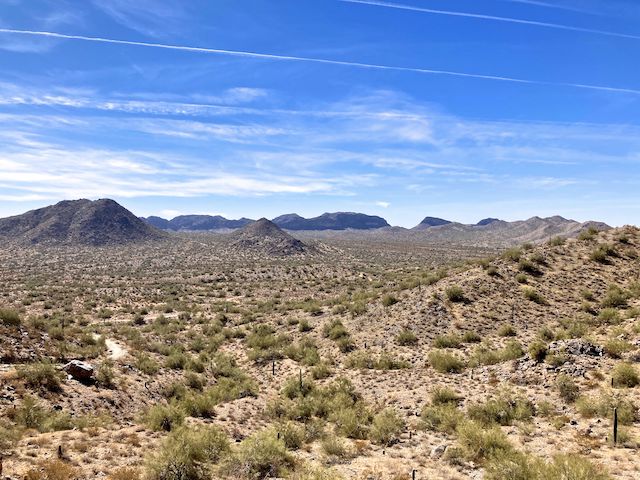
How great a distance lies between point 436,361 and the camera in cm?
2172

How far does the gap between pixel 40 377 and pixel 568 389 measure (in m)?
19.9

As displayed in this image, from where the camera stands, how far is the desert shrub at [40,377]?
647 inches

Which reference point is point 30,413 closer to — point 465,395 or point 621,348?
point 465,395

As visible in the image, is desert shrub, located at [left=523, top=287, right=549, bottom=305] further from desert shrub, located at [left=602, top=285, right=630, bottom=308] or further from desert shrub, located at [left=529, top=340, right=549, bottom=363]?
desert shrub, located at [left=529, top=340, right=549, bottom=363]

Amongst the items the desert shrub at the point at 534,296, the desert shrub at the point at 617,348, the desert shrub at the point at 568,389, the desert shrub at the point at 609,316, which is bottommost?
the desert shrub at the point at 568,389

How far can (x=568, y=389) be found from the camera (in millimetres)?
15484

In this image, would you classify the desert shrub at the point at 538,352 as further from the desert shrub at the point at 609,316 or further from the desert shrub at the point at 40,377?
the desert shrub at the point at 40,377

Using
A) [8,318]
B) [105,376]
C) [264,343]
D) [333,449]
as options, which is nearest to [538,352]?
[333,449]

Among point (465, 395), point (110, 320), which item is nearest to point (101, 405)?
point (465, 395)

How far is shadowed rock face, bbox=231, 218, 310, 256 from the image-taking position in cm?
12050

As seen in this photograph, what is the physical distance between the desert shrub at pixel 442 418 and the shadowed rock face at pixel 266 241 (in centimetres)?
10122

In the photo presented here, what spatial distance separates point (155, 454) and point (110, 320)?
1244 inches

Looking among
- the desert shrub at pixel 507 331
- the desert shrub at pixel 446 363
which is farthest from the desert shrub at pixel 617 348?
the desert shrub at pixel 507 331

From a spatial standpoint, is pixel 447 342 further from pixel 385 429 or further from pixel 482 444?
pixel 482 444
